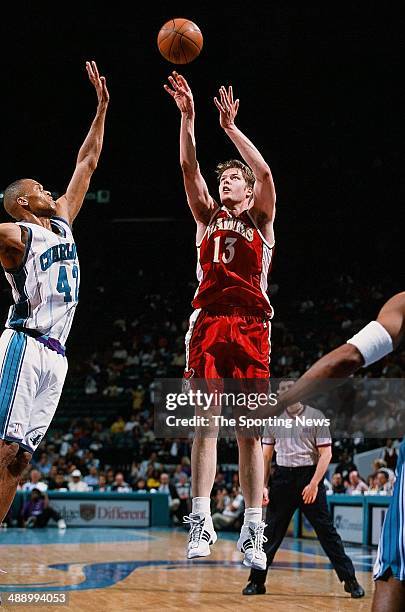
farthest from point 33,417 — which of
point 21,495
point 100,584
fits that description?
point 21,495

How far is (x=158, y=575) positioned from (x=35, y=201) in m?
6.15

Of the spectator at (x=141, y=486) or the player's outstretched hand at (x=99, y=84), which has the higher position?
the player's outstretched hand at (x=99, y=84)

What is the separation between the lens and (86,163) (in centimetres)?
620

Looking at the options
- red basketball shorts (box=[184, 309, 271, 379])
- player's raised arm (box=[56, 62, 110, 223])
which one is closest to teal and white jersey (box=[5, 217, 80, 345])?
player's raised arm (box=[56, 62, 110, 223])

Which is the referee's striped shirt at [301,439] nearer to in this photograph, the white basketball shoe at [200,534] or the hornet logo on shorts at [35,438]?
the white basketball shoe at [200,534]

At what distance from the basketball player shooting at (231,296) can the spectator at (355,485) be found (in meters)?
9.62

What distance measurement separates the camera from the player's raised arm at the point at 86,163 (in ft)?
19.9

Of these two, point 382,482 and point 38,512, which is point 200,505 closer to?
point 382,482

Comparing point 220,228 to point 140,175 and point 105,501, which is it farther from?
point 140,175

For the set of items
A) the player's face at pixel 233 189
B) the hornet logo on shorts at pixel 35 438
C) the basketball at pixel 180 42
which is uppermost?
the basketball at pixel 180 42

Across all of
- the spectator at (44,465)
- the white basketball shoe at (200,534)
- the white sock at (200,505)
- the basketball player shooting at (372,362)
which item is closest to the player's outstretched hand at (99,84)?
the white sock at (200,505)

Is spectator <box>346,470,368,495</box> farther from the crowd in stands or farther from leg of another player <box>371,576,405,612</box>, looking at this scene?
leg of another player <box>371,576,405,612</box>

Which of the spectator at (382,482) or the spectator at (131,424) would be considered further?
the spectator at (131,424)

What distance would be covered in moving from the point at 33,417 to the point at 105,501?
13.6m
